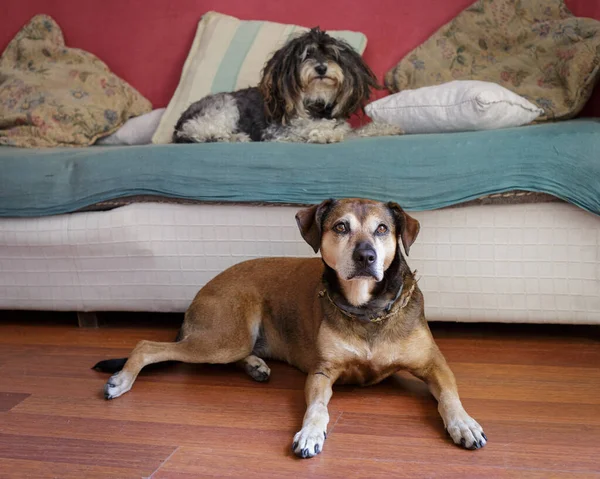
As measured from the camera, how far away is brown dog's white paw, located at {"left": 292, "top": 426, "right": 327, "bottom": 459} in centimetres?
162

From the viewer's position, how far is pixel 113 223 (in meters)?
2.65

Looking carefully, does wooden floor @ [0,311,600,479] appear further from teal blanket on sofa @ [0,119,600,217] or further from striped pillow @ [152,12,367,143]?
striped pillow @ [152,12,367,143]

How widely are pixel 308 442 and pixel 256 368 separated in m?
0.59

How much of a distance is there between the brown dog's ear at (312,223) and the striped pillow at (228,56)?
1.72m

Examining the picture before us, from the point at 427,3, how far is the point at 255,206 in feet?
5.39

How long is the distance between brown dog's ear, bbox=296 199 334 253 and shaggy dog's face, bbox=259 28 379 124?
1181mm

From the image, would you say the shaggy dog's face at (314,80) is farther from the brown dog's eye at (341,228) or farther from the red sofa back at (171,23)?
the brown dog's eye at (341,228)

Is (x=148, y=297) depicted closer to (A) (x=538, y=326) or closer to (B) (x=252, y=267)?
(B) (x=252, y=267)

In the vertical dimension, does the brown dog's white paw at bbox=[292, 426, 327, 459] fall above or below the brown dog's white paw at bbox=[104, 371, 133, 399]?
above

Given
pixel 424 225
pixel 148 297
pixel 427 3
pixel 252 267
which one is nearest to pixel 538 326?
pixel 424 225

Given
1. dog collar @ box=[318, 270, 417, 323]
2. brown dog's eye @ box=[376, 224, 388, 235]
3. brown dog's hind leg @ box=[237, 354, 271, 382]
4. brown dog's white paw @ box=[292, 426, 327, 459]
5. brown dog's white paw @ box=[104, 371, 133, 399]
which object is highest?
brown dog's eye @ box=[376, 224, 388, 235]

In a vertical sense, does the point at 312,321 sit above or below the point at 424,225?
below

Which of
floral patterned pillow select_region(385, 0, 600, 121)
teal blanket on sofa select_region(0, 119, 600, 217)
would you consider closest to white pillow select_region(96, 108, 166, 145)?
teal blanket on sofa select_region(0, 119, 600, 217)

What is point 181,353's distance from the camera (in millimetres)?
2189
